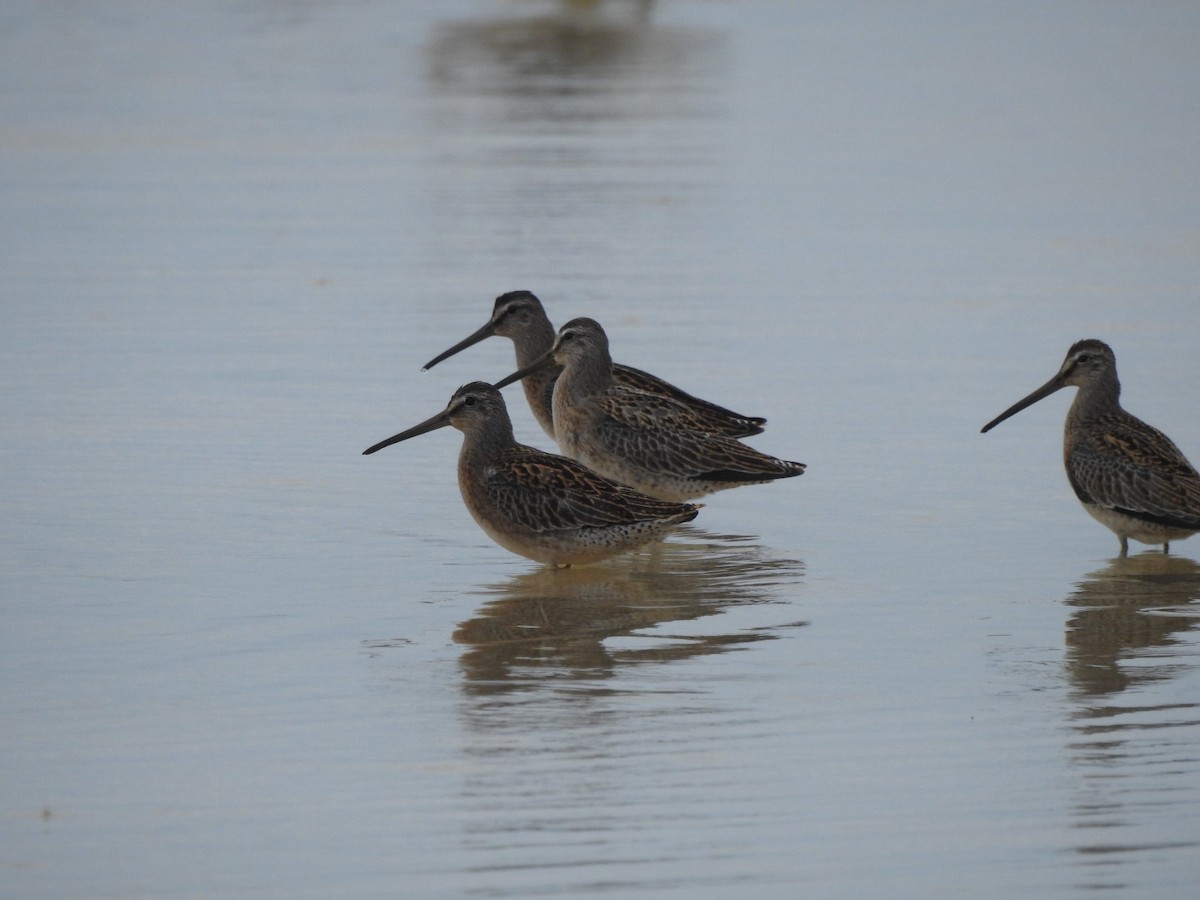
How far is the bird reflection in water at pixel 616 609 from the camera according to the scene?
5.65 meters

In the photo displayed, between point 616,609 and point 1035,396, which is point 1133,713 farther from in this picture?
point 1035,396

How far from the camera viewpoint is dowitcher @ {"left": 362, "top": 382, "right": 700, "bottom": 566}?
21.9 feet

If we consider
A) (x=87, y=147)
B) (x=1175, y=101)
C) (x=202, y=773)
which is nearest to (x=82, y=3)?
(x=87, y=147)

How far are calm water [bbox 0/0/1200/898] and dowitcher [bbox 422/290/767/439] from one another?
13.2 inches

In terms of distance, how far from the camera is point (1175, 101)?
→ 19.3 meters

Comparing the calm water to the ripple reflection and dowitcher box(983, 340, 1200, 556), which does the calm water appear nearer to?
the ripple reflection

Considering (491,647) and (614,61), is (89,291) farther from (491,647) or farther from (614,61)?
(614,61)

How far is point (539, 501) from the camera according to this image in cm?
667

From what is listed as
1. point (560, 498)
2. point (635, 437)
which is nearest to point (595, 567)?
point (560, 498)

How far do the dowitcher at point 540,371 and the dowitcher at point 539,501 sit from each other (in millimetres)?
964

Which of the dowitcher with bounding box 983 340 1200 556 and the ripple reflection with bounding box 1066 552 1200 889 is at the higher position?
the dowitcher with bounding box 983 340 1200 556

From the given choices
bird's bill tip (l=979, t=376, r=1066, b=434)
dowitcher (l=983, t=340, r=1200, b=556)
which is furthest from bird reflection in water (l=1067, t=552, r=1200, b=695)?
bird's bill tip (l=979, t=376, r=1066, b=434)

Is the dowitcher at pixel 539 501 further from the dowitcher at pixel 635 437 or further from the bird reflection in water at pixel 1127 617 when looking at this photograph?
the bird reflection in water at pixel 1127 617

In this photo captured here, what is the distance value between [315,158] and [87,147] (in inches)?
78.2
